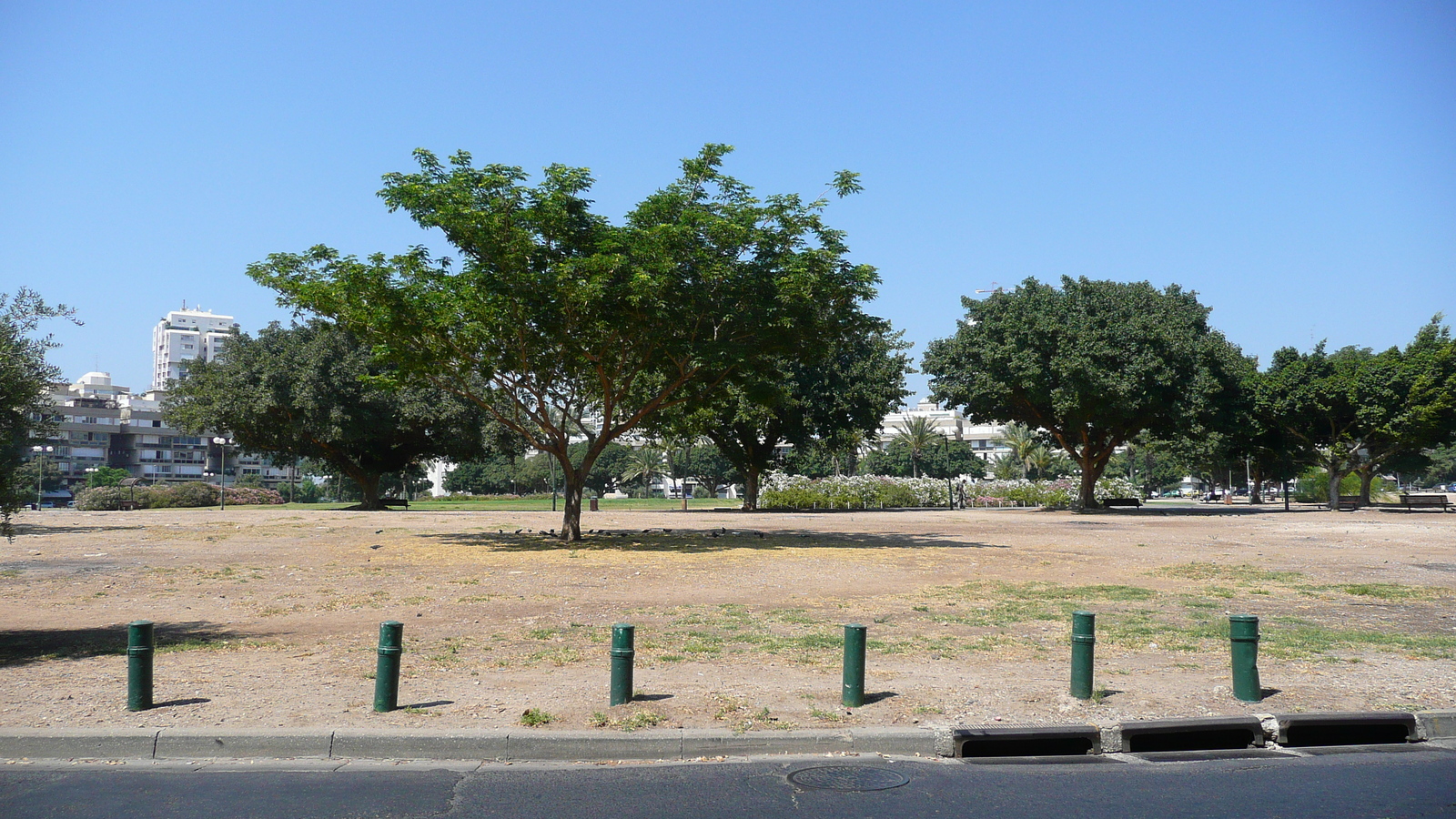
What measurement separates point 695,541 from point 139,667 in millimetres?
19056

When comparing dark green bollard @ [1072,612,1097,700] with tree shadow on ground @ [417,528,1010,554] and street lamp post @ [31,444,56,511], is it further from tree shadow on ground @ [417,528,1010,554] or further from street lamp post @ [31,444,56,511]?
tree shadow on ground @ [417,528,1010,554]

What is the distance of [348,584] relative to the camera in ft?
53.1

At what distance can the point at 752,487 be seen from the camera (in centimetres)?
5109

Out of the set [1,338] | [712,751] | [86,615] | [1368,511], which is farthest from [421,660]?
[1368,511]

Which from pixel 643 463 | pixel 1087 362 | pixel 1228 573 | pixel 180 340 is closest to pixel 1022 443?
pixel 643 463

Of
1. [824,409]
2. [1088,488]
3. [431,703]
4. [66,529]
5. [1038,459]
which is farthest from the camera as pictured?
[1038,459]

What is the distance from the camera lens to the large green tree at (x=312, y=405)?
42.8m

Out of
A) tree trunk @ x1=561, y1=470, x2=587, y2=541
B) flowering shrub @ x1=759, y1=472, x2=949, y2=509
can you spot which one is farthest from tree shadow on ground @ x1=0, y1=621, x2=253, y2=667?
flowering shrub @ x1=759, y1=472, x2=949, y2=509

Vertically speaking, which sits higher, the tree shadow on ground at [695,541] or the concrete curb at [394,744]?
the concrete curb at [394,744]

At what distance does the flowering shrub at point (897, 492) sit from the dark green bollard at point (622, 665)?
147 ft

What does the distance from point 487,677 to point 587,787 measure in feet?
9.71

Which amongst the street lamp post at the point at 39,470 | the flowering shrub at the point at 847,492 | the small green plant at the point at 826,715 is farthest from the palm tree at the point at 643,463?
the small green plant at the point at 826,715

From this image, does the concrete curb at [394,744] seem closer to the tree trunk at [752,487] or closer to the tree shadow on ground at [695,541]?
the tree shadow on ground at [695,541]

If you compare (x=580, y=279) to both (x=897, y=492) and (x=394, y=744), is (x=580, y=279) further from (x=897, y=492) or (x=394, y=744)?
(x=897, y=492)
